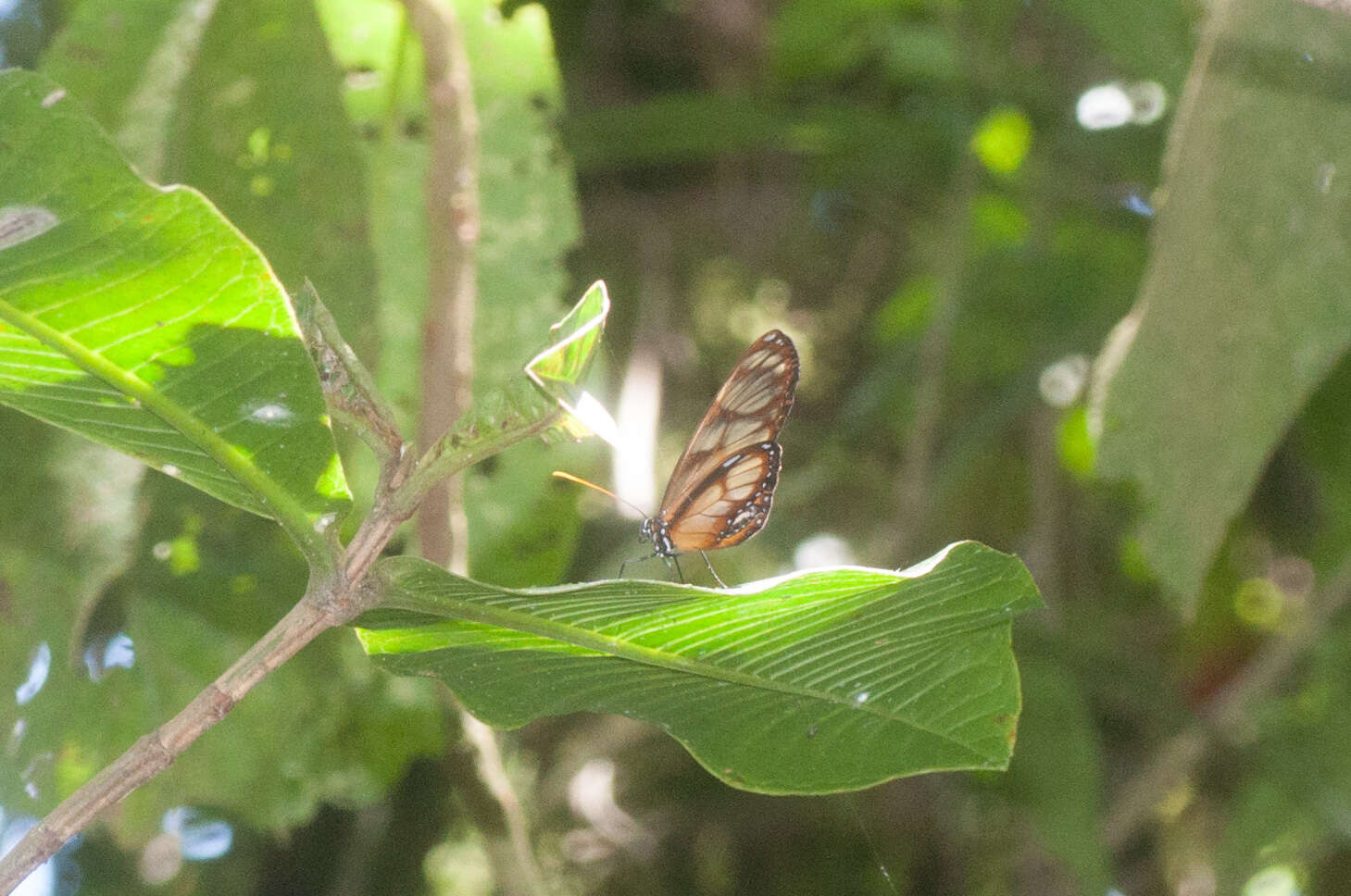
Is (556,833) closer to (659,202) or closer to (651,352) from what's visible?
(651,352)

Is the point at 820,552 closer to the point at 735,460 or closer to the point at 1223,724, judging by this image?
the point at 1223,724

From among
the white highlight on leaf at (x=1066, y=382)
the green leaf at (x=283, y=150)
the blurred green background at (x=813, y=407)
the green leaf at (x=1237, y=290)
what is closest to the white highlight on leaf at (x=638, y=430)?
the blurred green background at (x=813, y=407)

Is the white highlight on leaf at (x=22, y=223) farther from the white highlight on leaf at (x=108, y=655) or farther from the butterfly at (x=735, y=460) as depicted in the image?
the white highlight on leaf at (x=108, y=655)

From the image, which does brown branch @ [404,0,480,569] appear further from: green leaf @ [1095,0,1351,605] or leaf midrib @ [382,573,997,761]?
green leaf @ [1095,0,1351,605]

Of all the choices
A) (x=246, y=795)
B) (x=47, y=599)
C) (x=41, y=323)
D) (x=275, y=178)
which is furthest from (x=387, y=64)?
(x=41, y=323)

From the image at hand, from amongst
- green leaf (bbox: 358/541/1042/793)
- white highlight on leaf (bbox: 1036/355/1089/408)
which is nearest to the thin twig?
green leaf (bbox: 358/541/1042/793)

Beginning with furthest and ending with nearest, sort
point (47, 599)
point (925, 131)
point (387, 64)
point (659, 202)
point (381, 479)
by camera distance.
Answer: point (659, 202)
point (925, 131)
point (387, 64)
point (47, 599)
point (381, 479)
